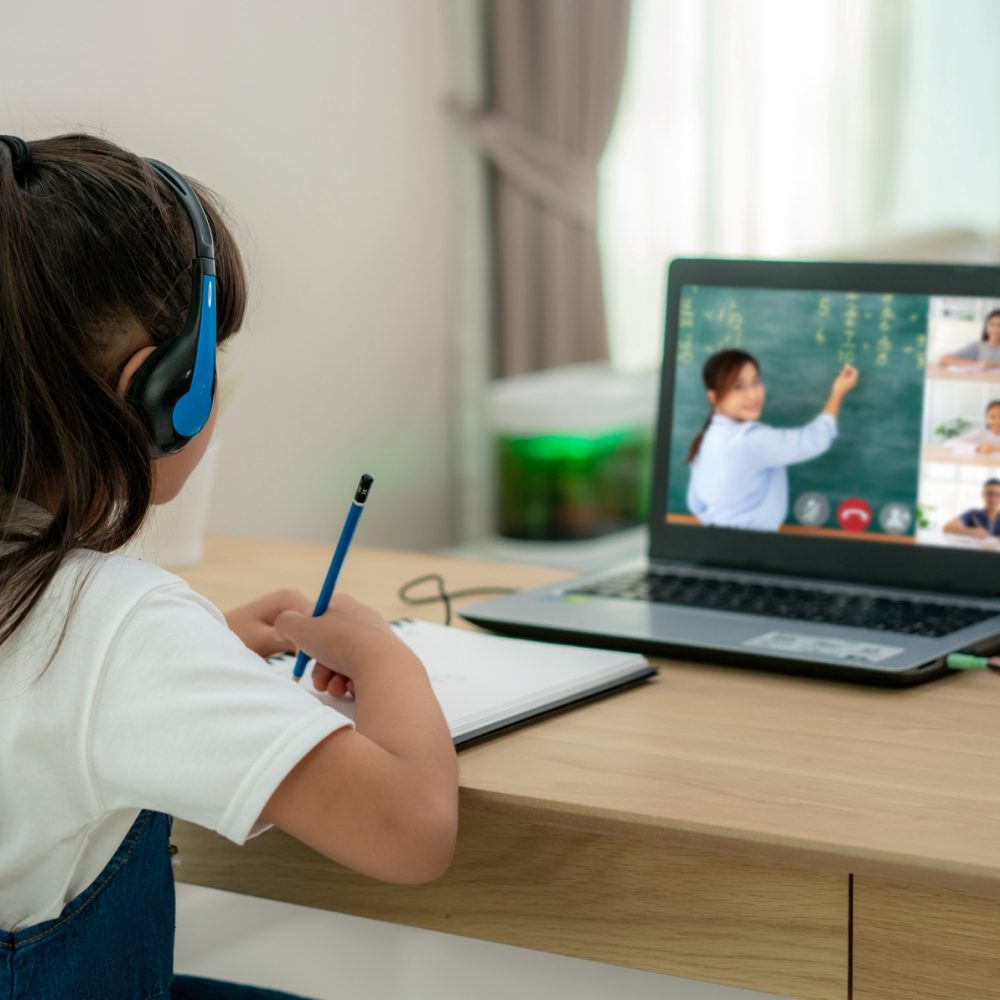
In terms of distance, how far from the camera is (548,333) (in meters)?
2.83

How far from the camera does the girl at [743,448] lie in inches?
45.0

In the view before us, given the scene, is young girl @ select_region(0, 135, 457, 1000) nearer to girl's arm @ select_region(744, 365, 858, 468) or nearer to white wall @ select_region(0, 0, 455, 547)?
girl's arm @ select_region(744, 365, 858, 468)

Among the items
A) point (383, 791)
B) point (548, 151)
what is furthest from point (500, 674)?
point (548, 151)

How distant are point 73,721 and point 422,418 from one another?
199cm

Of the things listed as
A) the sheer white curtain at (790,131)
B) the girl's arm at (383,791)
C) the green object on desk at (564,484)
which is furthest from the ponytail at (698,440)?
the sheer white curtain at (790,131)

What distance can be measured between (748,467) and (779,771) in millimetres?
452

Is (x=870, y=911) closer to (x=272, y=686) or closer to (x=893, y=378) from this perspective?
(x=272, y=686)

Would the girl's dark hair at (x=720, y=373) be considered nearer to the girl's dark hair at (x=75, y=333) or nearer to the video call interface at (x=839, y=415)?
the video call interface at (x=839, y=415)

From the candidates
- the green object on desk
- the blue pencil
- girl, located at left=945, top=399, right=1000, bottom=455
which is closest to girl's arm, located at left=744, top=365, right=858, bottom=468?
girl, located at left=945, top=399, right=1000, bottom=455

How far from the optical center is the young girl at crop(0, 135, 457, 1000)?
0.64 metres

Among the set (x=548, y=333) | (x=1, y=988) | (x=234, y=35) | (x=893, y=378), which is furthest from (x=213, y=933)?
(x=548, y=333)

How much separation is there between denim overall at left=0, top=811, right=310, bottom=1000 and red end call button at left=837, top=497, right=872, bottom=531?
637mm

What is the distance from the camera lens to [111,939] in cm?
73

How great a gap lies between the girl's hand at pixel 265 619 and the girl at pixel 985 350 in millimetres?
583
